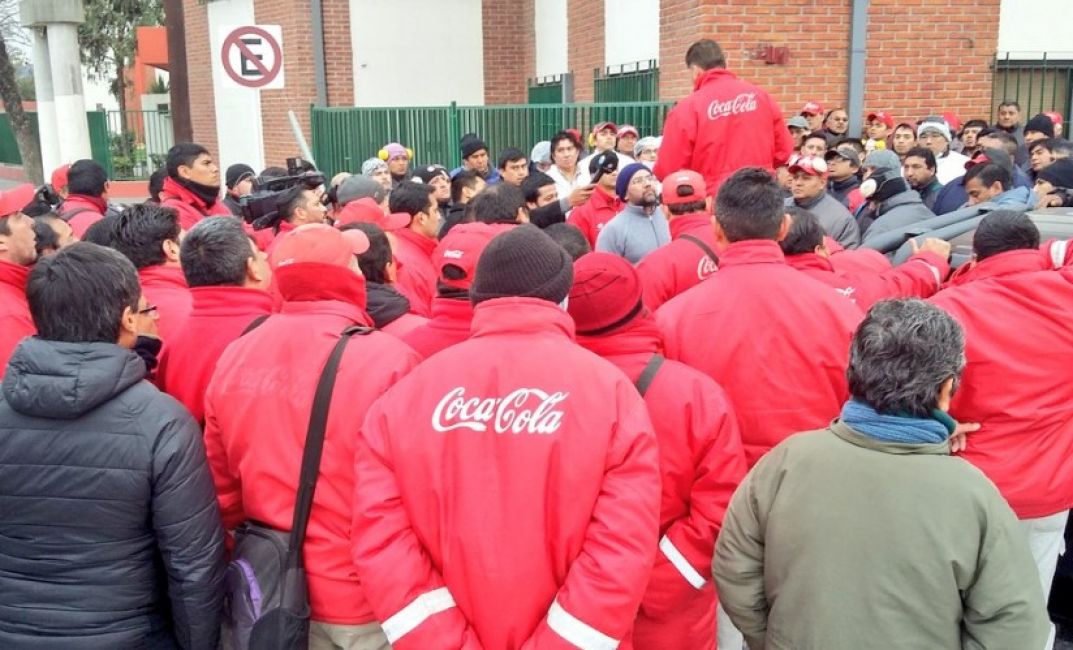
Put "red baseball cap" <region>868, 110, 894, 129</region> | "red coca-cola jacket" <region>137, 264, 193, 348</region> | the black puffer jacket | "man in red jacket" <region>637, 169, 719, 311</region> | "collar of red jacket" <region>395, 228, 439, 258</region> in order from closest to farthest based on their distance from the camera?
the black puffer jacket
"red coca-cola jacket" <region>137, 264, 193, 348</region>
"man in red jacket" <region>637, 169, 719, 311</region>
"collar of red jacket" <region>395, 228, 439, 258</region>
"red baseball cap" <region>868, 110, 894, 129</region>

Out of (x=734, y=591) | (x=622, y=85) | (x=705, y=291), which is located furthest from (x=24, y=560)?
(x=622, y=85)

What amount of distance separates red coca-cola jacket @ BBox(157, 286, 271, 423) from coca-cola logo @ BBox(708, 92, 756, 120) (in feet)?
11.3

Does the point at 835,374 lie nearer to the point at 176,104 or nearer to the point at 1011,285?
the point at 1011,285

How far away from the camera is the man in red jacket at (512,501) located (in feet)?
7.58

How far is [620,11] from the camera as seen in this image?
12.9 meters

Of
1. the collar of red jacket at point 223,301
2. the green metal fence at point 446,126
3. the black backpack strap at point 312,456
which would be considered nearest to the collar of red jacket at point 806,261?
the black backpack strap at point 312,456

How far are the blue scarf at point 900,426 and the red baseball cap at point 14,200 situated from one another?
4.07 meters

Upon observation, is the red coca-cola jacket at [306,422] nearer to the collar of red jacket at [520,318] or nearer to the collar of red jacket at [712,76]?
the collar of red jacket at [520,318]

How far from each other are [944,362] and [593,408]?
88 centimetres

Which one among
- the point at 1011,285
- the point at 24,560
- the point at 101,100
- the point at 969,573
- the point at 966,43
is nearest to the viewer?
the point at 969,573

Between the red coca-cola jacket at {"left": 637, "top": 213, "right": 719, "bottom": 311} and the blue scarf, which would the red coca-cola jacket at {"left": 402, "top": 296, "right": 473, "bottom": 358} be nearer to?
the blue scarf

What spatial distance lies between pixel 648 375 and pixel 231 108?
59.4 ft

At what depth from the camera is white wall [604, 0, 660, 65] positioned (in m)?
12.0

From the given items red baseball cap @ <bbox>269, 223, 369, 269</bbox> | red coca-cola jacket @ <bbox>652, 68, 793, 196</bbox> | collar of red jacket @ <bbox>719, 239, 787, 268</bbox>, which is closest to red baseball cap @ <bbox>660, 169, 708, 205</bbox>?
red coca-cola jacket @ <bbox>652, 68, 793, 196</bbox>
